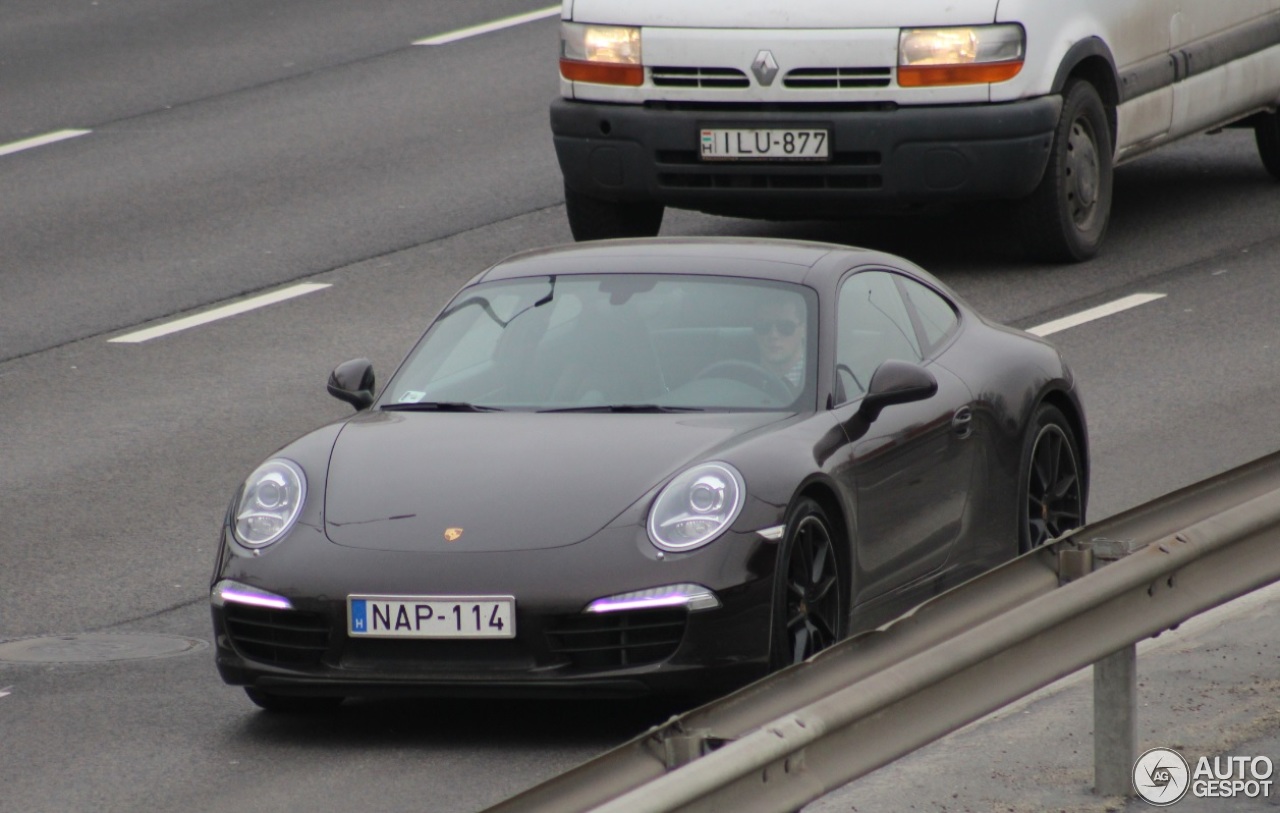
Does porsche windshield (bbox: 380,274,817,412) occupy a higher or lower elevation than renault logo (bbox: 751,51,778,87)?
higher

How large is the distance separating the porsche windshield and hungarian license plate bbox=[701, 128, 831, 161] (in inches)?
214

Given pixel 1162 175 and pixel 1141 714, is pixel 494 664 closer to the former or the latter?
pixel 1141 714

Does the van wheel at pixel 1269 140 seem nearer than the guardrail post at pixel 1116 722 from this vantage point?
No

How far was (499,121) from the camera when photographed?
59.9ft

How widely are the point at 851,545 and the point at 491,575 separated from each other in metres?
1.14

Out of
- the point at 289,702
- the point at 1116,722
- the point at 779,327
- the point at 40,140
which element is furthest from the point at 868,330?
the point at 40,140

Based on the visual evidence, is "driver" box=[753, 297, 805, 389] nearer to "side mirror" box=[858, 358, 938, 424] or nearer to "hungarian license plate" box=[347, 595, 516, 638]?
"side mirror" box=[858, 358, 938, 424]

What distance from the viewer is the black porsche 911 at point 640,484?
7.07 meters

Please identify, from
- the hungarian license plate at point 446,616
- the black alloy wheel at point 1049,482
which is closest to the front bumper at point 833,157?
the black alloy wheel at point 1049,482

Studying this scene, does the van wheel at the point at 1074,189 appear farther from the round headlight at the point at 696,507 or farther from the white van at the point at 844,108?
the round headlight at the point at 696,507

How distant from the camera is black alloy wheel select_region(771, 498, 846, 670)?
7230 mm

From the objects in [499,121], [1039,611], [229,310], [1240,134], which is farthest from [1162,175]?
[1039,611]

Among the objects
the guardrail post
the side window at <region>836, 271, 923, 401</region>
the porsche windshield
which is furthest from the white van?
the guardrail post

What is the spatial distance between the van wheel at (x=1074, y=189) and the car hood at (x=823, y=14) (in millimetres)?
843
